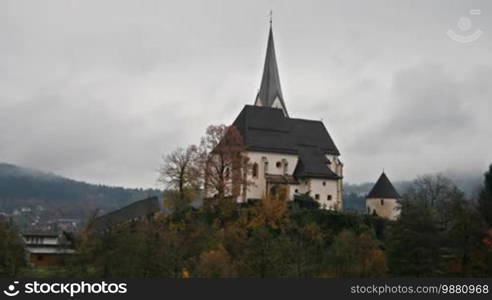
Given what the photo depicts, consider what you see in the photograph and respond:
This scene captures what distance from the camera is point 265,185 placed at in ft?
240

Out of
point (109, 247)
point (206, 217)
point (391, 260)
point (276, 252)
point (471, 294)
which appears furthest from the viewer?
point (206, 217)

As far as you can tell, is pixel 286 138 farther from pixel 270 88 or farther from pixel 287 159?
pixel 270 88

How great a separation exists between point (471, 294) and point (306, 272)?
59.4ft

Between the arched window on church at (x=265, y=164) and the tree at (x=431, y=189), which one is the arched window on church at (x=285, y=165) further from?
the tree at (x=431, y=189)

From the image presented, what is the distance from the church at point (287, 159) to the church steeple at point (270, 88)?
1116 centimetres

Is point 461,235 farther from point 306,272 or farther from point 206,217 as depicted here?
point 206,217

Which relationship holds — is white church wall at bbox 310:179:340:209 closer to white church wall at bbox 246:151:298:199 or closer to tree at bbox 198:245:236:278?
white church wall at bbox 246:151:298:199

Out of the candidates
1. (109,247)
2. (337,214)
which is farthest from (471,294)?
(337,214)

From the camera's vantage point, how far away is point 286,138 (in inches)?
3004

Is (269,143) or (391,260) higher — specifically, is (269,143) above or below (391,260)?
above

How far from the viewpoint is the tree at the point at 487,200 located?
2176 inches

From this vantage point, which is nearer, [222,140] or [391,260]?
[391,260]

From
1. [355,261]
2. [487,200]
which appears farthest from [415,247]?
[487,200]

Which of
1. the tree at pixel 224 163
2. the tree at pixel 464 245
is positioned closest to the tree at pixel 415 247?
the tree at pixel 464 245
